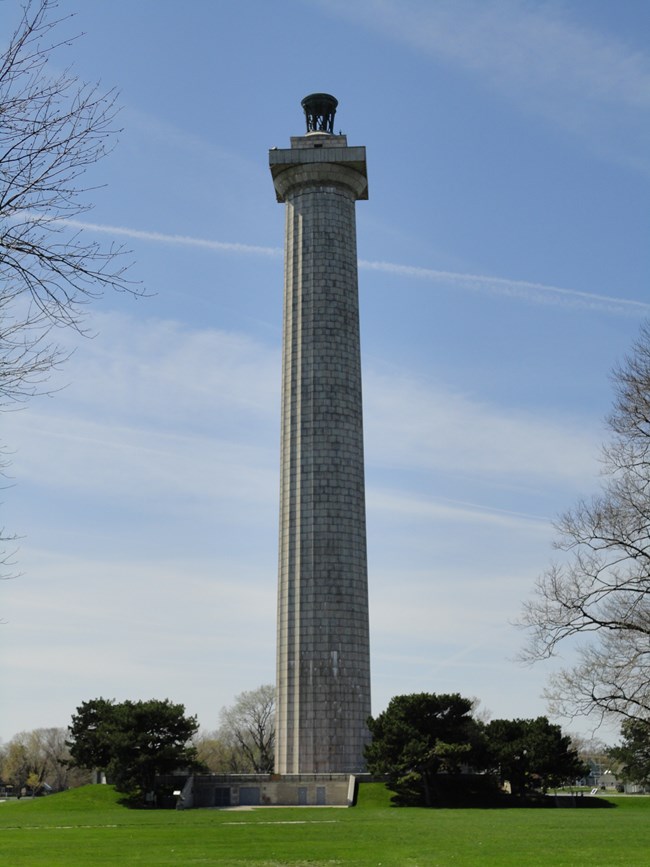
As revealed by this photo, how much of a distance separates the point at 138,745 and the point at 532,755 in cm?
1978

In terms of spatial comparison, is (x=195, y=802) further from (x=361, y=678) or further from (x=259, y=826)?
(x=259, y=826)

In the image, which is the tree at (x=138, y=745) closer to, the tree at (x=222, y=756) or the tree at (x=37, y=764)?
the tree at (x=222, y=756)

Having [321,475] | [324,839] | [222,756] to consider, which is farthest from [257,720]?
[324,839]

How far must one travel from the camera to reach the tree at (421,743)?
45.9 m

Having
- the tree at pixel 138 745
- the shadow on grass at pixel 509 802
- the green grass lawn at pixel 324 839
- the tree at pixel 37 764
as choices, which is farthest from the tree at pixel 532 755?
the tree at pixel 37 764

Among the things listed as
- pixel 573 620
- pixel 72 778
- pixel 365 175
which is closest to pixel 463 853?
pixel 573 620

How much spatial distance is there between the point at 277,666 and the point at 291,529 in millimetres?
8258

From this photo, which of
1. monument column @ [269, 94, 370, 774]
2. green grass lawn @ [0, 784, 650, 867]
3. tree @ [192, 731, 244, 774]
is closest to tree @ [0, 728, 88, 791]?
tree @ [192, 731, 244, 774]

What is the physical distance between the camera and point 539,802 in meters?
49.2

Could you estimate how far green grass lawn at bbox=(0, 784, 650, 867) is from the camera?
19609 mm

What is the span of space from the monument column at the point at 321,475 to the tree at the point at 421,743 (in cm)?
760

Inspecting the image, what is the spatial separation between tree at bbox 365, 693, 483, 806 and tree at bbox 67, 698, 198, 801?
31.9ft

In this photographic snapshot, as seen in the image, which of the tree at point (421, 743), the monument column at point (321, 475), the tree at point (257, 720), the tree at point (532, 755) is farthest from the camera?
the tree at point (257, 720)

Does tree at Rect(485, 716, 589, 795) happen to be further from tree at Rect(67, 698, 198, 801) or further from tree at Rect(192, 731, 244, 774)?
tree at Rect(192, 731, 244, 774)
